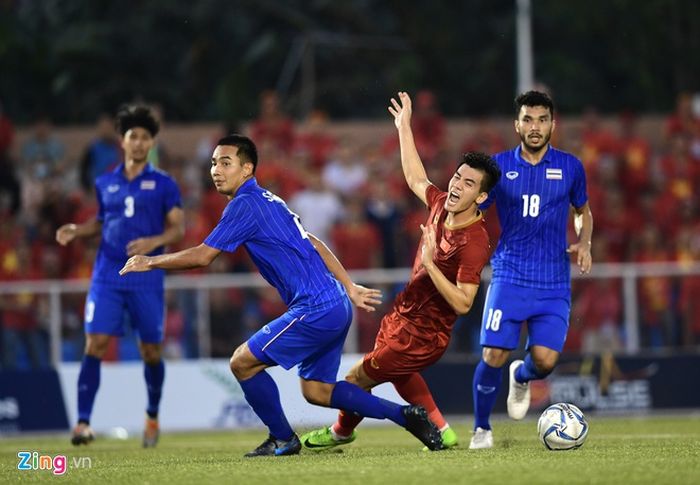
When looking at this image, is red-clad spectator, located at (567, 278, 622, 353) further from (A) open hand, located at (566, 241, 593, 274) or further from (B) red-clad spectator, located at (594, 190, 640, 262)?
(A) open hand, located at (566, 241, 593, 274)

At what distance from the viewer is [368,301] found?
372 inches

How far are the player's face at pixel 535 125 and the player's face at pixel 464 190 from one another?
72 cm

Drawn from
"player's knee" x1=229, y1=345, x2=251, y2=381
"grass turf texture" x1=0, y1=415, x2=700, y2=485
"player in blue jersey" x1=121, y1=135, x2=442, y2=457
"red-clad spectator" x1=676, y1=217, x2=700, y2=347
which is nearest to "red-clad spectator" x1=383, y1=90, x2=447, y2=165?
"red-clad spectator" x1=676, y1=217, x2=700, y2=347

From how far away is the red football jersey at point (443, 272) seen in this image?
973 centimetres

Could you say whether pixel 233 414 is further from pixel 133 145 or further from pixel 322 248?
pixel 322 248

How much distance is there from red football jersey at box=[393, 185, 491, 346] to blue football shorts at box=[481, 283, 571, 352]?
394 mm

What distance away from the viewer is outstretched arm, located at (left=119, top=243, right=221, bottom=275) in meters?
9.12

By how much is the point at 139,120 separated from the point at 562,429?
4.68 metres

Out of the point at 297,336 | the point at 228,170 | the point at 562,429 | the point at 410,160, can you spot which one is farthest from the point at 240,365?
the point at 562,429

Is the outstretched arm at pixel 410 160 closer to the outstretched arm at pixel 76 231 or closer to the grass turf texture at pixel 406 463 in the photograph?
the grass turf texture at pixel 406 463

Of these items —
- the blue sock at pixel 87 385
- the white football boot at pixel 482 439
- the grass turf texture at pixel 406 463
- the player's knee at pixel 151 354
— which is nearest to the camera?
the grass turf texture at pixel 406 463

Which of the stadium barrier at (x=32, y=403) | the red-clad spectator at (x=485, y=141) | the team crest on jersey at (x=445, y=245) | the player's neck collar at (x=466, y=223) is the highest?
the red-clad spectator at (x=485, y=141)

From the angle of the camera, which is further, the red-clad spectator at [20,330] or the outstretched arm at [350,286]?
the red-clad spectator at [20,330]

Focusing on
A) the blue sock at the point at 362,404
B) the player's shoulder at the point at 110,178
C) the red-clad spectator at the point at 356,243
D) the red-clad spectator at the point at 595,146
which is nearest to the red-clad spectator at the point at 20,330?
the red-clad spectator at the point at 356,243
